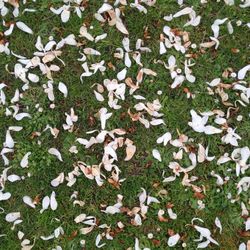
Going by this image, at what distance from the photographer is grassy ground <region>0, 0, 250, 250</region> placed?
3.16m

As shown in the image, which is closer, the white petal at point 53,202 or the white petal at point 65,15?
the white petal at point 53,202

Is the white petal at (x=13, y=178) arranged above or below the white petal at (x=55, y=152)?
below

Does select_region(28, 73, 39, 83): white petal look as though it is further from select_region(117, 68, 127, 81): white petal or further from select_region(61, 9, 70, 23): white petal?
select_region(117, 68, 127, 81): white petal

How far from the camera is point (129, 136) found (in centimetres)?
323

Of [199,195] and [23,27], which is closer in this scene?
[199,195]

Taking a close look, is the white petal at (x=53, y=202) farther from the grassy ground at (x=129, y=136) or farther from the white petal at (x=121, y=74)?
the white petal at (x=121, y=74)

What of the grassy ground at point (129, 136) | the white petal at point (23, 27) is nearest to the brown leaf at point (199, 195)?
the grassy ground at point (129, 136)

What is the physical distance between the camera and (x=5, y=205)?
10.6ft

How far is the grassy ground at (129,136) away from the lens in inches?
124

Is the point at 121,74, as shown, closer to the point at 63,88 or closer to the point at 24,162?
the point at 63,88

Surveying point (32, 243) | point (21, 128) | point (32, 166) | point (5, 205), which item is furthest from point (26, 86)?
point (32, 243)

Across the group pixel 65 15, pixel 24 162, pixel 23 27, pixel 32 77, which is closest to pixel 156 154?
pixel 24 162

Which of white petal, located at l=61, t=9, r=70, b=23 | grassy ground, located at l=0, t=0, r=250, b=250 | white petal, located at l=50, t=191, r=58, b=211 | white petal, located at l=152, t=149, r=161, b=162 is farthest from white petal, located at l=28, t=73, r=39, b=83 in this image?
white petal, located at l=152, t=149, r=161, b=162

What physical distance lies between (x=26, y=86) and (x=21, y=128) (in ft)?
0.95
